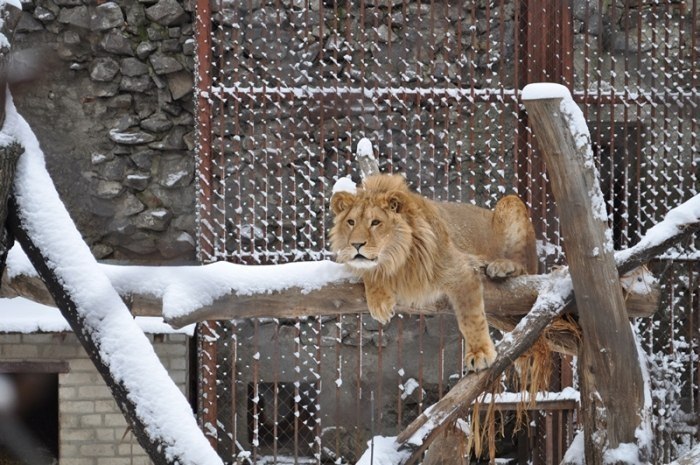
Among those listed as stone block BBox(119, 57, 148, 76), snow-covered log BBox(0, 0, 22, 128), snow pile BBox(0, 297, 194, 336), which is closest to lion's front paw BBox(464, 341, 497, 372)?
snow-covered log BBox(0, 0, 22, 128)

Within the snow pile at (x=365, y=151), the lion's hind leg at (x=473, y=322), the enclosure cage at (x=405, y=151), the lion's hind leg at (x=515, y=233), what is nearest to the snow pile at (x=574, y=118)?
the lion's hind leg at (x=473, y=322)

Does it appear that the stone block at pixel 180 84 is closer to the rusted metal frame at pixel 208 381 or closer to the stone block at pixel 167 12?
the stone block at pixel 167 12

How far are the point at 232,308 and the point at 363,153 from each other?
4.93 feet

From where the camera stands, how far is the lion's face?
388 cm

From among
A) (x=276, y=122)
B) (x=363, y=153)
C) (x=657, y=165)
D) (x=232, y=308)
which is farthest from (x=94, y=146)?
(x=232, y=308)

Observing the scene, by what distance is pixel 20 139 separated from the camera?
9.18 feet

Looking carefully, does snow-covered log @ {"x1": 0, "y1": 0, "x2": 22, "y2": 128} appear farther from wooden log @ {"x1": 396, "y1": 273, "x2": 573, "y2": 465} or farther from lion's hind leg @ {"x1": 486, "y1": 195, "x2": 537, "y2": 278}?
lion's hind leg @ {"x1": 486, "y1": 195, "x2": 537, "y2": 278}

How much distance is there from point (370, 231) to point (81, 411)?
4.07 metres

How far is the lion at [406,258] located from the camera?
3.90 m

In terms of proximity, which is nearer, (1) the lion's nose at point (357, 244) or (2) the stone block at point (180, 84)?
(1) the lion's nose at point (357, 244)

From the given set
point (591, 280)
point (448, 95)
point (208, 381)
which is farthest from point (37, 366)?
point (591, 280)

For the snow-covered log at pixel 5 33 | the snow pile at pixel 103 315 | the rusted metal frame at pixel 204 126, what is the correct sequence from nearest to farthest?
the snow-covered log at pixel 5 33, the snow pile at pixel 103 315, the rusted metal frame at pixel 204 126

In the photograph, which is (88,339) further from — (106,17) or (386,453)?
(106,17)

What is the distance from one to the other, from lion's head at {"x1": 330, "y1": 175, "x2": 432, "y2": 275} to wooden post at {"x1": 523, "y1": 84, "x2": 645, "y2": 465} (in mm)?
651
